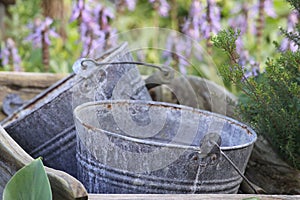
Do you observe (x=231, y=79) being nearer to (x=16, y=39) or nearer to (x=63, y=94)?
(x=63, y=94)

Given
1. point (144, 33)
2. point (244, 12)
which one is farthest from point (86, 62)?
point (144, 33)

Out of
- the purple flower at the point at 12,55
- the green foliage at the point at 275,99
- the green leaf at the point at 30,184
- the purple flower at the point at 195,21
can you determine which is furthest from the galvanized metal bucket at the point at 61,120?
the purple flower at the point at 12,55

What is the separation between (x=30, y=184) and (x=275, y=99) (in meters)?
0.63

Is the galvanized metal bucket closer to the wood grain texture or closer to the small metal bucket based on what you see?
the small metal bucket

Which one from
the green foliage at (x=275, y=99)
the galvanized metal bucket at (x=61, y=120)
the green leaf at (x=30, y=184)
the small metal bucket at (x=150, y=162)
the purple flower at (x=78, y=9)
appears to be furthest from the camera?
the purple flower at (x=78, y=9)

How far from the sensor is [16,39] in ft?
11.3

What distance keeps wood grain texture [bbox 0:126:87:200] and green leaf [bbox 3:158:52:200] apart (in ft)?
0.12

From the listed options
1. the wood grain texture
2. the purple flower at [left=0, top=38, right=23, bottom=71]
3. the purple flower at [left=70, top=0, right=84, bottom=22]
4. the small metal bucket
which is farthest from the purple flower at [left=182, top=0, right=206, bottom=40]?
the wood grain texture

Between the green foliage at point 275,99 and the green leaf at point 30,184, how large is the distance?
0.47 metres

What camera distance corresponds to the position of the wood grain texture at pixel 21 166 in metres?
0.89

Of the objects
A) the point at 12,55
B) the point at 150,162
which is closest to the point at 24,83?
the point at 12,55

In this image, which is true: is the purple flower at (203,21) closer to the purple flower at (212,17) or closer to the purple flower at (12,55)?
the purple flower at (212,17)

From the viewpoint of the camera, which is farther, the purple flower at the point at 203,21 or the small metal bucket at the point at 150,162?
the purple flower at the point at 203,21

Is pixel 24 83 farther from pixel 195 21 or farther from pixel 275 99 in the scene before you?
pixel 275 99
